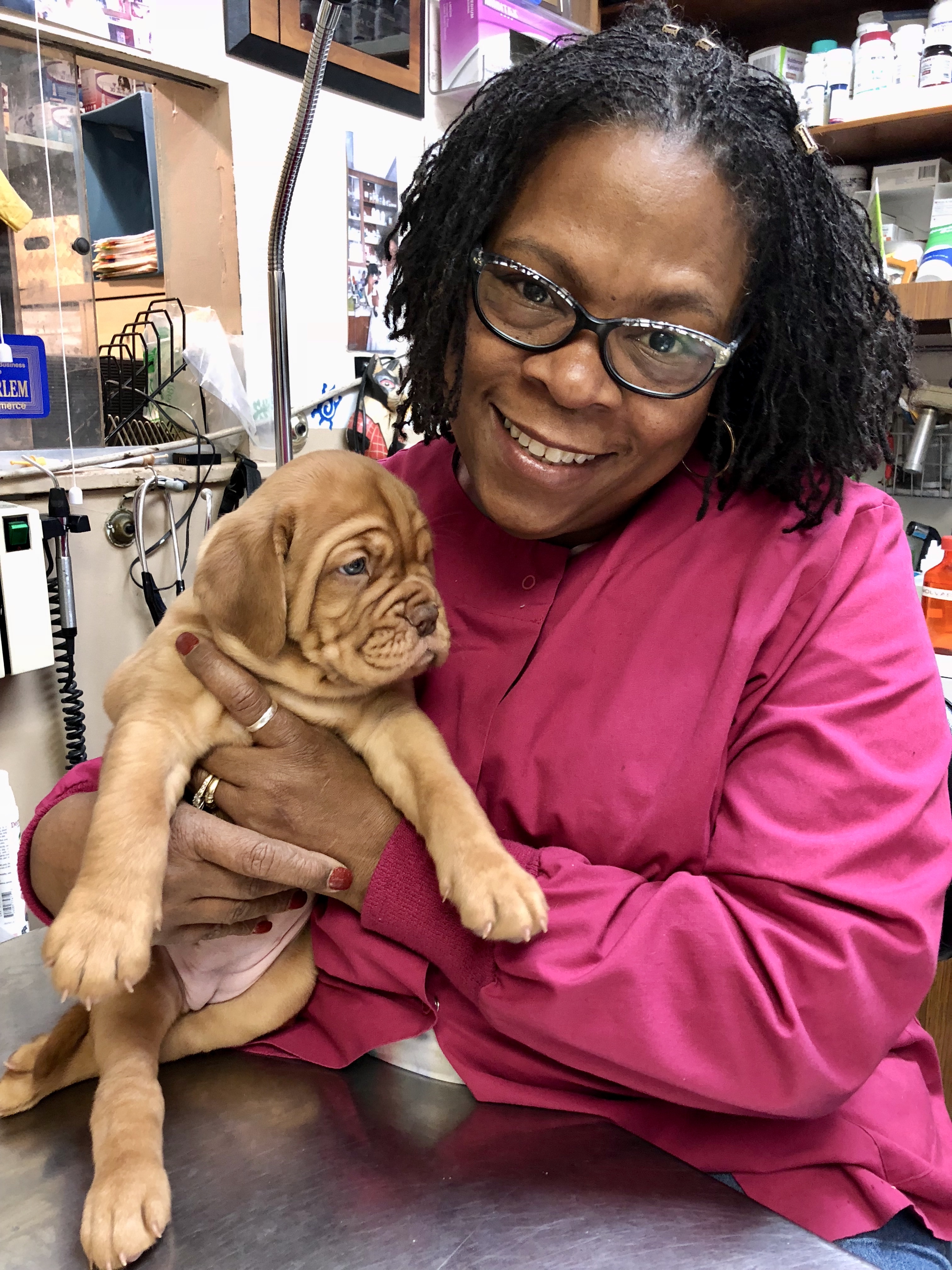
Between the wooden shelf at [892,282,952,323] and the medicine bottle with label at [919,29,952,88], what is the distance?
0.53 m

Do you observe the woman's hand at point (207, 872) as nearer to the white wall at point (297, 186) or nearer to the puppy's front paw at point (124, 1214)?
the puppy's front paw at point (124, 1214)

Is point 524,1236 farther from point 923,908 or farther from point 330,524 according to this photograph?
point 330,524

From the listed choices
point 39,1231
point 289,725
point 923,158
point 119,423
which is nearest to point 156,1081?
point 39,1231

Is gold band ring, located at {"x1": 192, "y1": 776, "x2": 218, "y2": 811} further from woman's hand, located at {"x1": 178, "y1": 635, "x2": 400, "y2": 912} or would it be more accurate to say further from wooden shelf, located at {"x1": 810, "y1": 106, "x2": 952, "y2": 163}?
wooden shelf, located at {"x1": 810, "y1": 106, "x2": 952, "y2": 163}

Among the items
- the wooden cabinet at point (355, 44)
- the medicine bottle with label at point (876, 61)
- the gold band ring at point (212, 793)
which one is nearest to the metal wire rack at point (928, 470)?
the medicine bottle with label at point (876, 61)

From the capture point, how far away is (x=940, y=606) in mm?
2301

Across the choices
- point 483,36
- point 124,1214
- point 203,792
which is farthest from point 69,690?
point 483,36

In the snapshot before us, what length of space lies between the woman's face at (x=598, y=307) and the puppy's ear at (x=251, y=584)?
28 cm

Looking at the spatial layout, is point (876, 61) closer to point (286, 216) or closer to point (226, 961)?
point (286, 216)

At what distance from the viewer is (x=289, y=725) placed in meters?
1.21

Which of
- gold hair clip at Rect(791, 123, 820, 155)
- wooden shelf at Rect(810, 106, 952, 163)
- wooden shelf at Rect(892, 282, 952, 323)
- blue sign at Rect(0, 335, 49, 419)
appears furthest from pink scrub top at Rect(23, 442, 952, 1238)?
wooden shelf at Rect(810, 106, 952, 163)

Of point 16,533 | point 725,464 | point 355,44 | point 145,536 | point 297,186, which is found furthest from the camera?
point 355,44

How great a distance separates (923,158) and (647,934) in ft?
9.66

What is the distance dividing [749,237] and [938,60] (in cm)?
210
